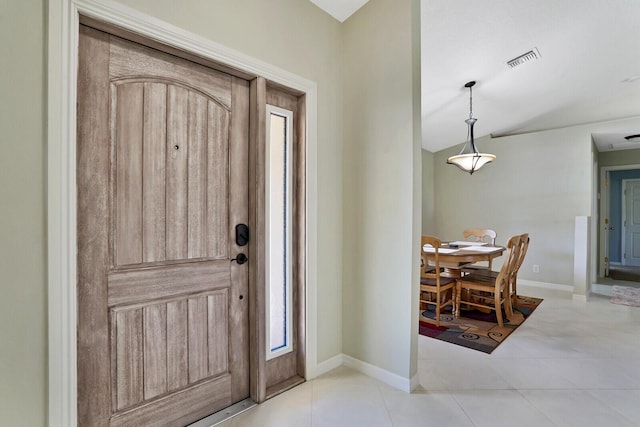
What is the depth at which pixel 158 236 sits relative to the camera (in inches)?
61.1

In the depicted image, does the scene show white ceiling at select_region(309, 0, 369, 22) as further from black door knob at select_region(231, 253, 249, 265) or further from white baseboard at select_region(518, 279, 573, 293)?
white baseboard at select_region(518, 279, 573, 293)

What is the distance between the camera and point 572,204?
186 inches

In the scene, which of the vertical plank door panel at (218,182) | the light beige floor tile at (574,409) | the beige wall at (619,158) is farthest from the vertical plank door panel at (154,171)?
the beige wall at (619,158)

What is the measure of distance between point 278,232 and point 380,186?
804 millimetres

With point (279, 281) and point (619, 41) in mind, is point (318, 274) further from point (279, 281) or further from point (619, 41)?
point (619, 41)

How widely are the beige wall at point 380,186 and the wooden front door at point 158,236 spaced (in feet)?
2.82

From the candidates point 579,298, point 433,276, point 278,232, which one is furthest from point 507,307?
point 278,232

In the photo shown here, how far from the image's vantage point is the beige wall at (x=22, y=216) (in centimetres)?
109

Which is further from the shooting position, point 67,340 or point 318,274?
point 318,274

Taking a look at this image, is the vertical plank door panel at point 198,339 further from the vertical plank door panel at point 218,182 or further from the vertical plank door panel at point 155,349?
the vertical plank door panel at point 218,182

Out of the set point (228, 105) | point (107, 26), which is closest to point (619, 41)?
point (228, 105)

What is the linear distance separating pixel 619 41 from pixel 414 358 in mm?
3709

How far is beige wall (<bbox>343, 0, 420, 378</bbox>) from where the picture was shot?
6.65 ft

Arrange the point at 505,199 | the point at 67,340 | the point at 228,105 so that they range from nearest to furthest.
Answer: the point at 67,340, the point at 228,105, the point at 505,199
